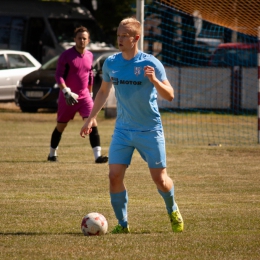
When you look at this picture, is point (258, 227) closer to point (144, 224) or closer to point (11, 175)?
point (144, 224)

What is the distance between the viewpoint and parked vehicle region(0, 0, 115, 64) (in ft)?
88.0

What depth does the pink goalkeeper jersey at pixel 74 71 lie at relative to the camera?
12641 mm

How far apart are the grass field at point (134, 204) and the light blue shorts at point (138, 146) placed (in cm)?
66

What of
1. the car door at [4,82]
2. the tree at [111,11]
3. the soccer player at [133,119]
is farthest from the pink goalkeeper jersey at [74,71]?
the tree at [111,11]

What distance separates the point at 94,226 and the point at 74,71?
6005 mm

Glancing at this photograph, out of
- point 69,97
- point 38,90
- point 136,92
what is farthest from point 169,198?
point 38,90

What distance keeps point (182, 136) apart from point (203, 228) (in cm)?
1056

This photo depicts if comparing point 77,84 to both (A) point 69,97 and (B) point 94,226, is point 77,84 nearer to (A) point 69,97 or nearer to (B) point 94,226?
(A) point 69,97

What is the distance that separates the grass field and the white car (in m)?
9.12

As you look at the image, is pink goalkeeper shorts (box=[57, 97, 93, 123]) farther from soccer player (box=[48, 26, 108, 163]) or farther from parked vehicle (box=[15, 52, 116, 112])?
parked vehicle (box=[15, 52, 116, 112])

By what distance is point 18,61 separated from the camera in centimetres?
2520

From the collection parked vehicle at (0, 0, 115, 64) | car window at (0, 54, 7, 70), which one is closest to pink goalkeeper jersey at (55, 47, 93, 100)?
car window at (0, 54, 7, 70)

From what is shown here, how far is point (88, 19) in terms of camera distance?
90.9 feet

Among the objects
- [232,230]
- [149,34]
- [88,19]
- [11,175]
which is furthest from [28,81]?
[232,230]
